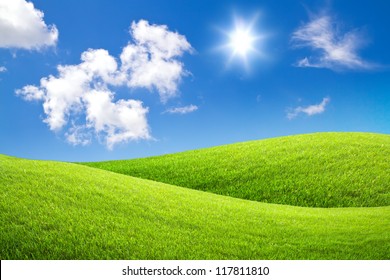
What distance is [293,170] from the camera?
1085 inches

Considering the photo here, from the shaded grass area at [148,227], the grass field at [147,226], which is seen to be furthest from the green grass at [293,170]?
the shaded grass area at [148,227]

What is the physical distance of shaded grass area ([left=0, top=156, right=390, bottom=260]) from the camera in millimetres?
10312

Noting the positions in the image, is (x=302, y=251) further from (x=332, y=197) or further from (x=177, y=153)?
(x=177, y=153)

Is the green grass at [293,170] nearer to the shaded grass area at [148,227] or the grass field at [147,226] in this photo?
the grass field at [147,226]

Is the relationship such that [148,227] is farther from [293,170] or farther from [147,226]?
[293,170]

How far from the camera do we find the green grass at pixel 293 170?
948 inches

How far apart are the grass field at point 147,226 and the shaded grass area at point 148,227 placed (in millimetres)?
25

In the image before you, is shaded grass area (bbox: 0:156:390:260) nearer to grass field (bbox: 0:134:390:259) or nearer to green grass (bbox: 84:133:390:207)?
grass field (bbox: 0:134:390:259)

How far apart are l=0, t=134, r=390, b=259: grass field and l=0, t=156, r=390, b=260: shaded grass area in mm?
25

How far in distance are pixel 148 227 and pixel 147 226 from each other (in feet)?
0.33

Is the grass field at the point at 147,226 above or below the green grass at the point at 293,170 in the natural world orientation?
below

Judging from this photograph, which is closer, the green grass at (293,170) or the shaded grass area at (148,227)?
the shaded grass area at (148,227)

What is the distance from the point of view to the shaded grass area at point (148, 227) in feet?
33.8

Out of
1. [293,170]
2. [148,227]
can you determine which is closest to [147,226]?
[148,227]
